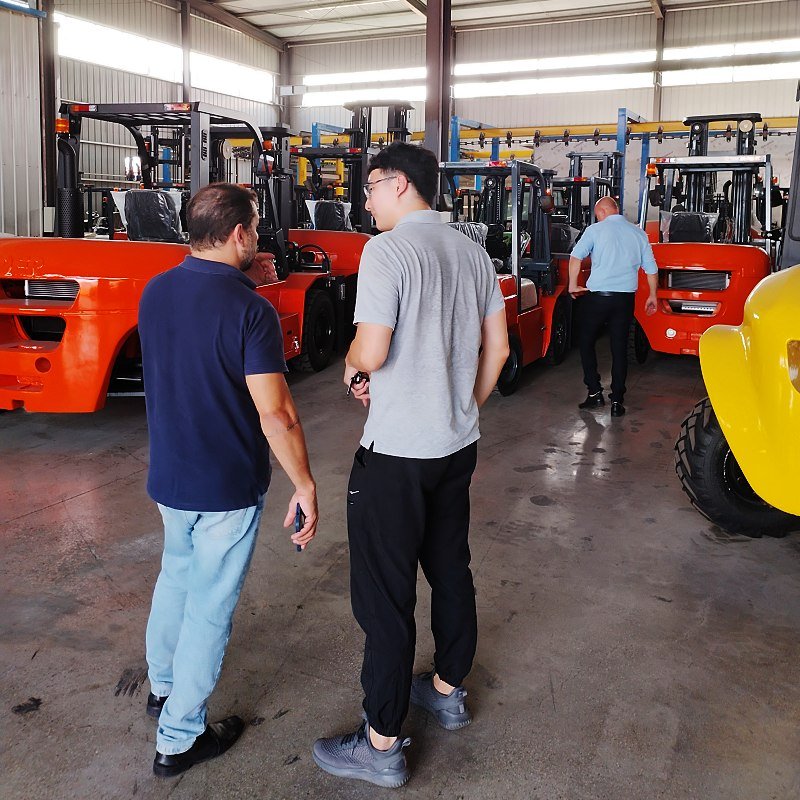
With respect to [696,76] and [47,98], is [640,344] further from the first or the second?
[696,76]

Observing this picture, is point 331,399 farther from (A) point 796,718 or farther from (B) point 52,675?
(A) point 796,718

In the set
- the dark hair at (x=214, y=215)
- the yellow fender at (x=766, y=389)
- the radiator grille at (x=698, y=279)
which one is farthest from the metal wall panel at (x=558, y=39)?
the dark hair at (x=214, y=215)

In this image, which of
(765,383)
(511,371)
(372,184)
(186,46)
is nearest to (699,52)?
(186,46)

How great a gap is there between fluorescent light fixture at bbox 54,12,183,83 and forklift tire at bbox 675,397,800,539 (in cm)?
1846

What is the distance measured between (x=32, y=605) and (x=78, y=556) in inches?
19.8

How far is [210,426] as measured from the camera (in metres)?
2.18

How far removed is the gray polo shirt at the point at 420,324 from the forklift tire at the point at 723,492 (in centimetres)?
227

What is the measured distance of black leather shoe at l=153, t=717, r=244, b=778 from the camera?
2.35m

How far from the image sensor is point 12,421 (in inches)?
250

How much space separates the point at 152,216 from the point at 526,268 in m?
3.85

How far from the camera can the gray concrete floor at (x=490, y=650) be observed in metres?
2.40

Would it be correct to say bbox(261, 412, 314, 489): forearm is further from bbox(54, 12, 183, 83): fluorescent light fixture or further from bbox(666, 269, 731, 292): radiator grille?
bbox(54, 12, 183, 83): fluorescent light fixture

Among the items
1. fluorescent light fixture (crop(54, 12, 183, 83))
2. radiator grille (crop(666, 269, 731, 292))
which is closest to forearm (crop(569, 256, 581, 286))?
radiator grille (crop(666, 269, 731, 292))

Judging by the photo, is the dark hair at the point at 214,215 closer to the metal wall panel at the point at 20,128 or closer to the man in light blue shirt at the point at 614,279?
the man in light blue shirt at the point at 614,279
